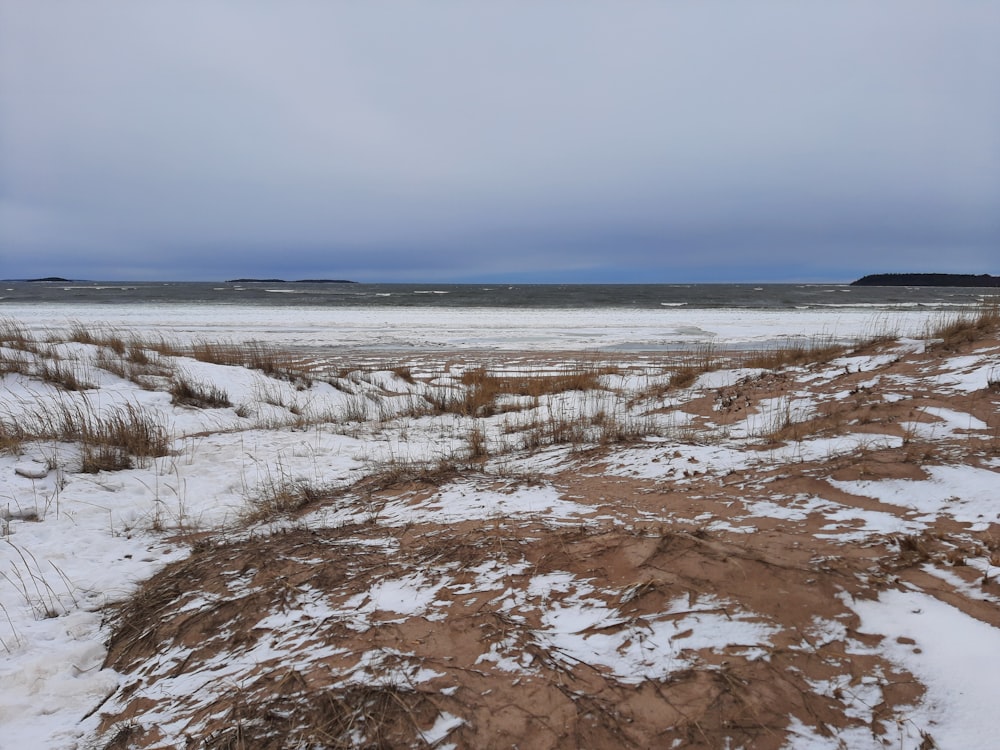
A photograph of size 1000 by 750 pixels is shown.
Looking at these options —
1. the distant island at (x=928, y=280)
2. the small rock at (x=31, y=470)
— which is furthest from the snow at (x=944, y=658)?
the distant island at (x=928, y=280)

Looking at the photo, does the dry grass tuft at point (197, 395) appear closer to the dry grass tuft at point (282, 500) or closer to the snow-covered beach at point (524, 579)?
the snow-covered beach at point (524, 579)

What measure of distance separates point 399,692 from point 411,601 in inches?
29.3

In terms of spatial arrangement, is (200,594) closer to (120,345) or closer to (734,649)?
(734,649)

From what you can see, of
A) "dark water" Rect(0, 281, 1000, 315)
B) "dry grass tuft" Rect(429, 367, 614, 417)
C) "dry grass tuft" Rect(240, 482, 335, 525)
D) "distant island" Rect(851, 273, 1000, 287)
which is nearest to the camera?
"dry grass tuft" Rect(240, 482, 335, 525)

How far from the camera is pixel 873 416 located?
17.9 feet

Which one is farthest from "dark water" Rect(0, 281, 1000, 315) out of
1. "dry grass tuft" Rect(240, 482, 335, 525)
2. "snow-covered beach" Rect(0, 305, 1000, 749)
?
"dry grass tuft" Rect(240, 482, 335, 525)

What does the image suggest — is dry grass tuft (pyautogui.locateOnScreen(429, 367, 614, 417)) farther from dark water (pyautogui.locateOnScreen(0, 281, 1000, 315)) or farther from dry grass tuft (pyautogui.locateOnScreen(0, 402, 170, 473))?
dark water (pyautogui.locateOnScreen(0, 281, 1000, 315))

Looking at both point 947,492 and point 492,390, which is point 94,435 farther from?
point 947,492

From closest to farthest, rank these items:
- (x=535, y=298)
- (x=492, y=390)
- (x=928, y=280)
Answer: (x=492, y=390) → (x=535, y=298) → (x=928, y=280)

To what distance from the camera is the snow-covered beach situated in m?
1.77

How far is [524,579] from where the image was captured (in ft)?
8.93

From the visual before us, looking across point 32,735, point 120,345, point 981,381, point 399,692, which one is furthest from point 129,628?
point 120,345

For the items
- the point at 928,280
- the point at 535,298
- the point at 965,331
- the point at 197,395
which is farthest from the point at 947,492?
the point at 928,280

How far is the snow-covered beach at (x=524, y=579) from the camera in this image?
5.80 feet
